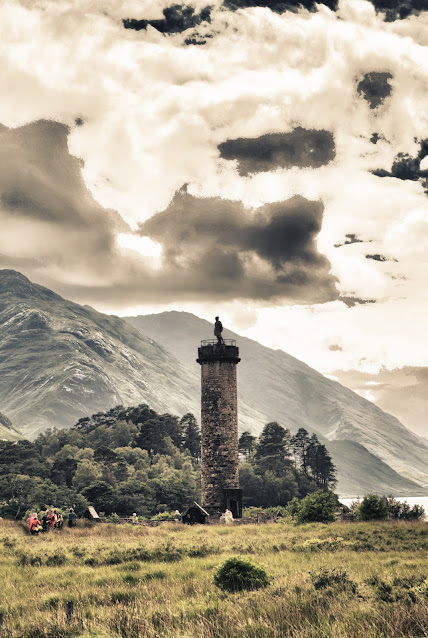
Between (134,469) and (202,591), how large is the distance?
7135cm

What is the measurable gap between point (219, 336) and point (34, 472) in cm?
3504

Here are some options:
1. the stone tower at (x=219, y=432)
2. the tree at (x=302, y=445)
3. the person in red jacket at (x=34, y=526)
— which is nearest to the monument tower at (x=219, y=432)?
the stone tower at (x=219, y=432)

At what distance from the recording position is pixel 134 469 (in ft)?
270

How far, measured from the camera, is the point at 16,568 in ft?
57.8

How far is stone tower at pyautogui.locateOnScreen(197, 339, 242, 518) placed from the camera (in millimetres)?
50625

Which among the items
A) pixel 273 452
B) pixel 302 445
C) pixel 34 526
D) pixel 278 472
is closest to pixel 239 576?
pixel 34 526

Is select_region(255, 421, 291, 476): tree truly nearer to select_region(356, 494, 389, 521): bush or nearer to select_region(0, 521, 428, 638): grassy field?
select_region(356, 494, 389, 521): bush

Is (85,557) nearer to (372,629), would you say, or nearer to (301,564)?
(301,564)

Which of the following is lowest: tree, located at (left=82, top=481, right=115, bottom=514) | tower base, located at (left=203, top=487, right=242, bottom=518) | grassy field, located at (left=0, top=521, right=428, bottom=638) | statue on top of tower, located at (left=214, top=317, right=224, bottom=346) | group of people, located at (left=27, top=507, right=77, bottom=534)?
tree, located at (left=82, top=481, right=115, bottom=514)

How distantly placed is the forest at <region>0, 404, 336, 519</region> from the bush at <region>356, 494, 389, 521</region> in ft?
102

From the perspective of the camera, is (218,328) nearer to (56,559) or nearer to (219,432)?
(219,432)

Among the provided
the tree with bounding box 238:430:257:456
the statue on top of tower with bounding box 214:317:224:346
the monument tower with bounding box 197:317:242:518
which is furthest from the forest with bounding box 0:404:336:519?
the statue on top of tower with bounding box 214:317:224:346

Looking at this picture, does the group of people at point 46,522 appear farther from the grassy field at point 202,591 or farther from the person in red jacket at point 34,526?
the grassy field at point 202,591

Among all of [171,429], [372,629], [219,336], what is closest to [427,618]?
[372,629]
